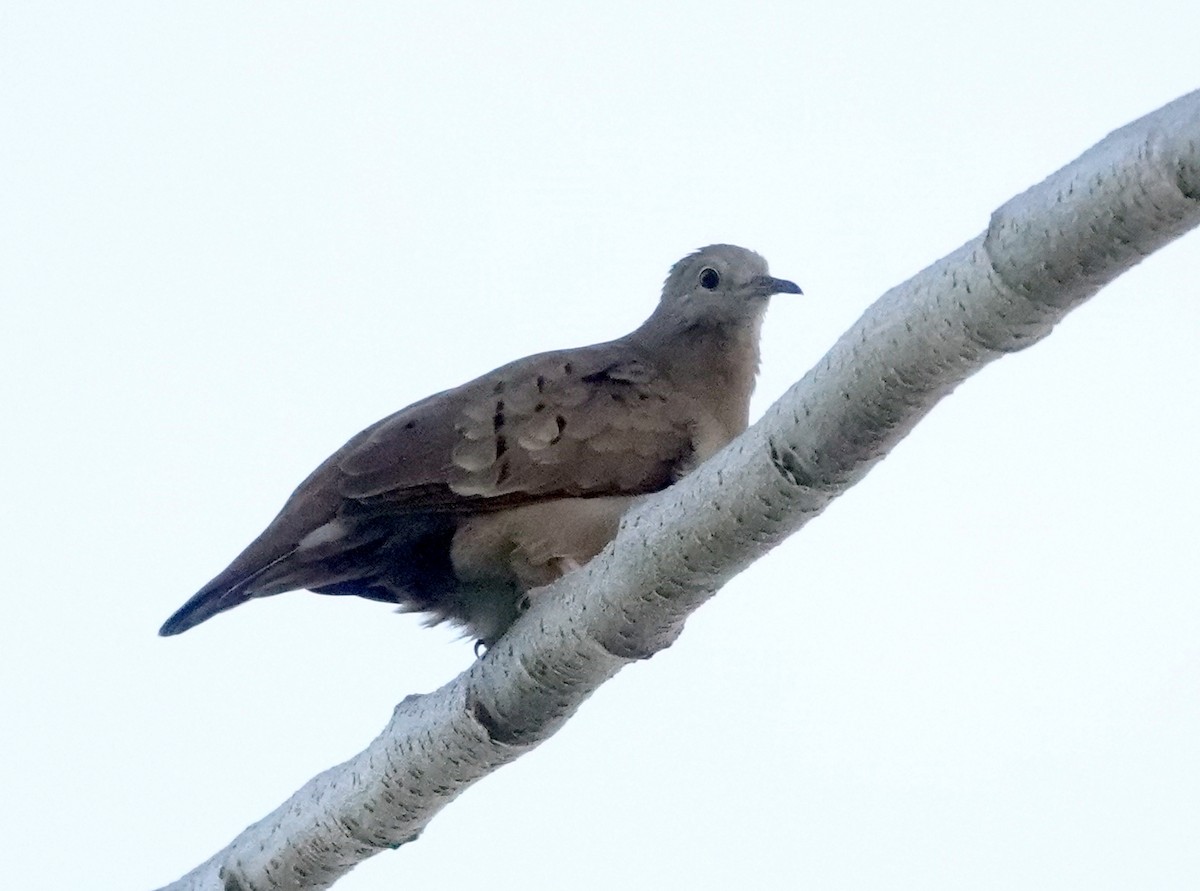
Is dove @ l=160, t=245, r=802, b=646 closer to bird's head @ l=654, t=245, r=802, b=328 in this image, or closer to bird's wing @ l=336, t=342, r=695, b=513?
bird's wing @ l=336, t=342, r=695, b=513

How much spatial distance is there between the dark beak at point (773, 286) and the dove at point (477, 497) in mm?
895

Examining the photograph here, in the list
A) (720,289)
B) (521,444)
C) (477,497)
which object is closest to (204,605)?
(477,497)

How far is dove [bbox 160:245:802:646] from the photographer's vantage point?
187 inches

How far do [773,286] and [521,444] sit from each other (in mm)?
1433

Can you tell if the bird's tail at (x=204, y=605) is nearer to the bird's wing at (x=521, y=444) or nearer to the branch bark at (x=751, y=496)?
the bird's wing at (x=521, y=444)

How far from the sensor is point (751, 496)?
3.41 metres

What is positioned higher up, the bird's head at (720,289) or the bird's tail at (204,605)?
the bird's head at (720,289)

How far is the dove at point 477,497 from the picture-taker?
4754 mm

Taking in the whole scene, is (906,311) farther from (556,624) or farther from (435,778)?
(435,778)

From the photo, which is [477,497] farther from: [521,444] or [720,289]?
[720,289]

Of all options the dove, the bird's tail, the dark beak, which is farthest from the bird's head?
the bird's tail

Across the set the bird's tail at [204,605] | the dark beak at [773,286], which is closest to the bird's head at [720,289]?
the dark beak at [773,286]

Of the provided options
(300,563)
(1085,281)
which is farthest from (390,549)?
(1085,281)

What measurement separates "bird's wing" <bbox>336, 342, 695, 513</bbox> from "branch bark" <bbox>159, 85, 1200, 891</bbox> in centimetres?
66
